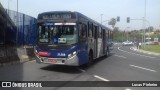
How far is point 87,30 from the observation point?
16625mm

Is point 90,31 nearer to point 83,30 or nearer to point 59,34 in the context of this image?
point 83,30

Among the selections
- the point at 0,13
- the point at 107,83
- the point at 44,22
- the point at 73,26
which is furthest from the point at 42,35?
the point at 0,13

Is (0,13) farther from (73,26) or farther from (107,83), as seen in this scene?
(107,83)

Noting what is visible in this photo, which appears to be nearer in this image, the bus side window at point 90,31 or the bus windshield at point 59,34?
the bus windshield at point 59,34

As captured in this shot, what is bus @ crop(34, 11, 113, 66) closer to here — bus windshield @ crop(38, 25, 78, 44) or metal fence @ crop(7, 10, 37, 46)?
bus windshield @ crop(38, 25, 78, 44)

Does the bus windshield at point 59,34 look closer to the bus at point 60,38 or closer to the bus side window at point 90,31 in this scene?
the bus at point 60,38

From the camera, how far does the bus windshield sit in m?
14.4

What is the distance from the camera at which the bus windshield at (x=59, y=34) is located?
14.4 metres

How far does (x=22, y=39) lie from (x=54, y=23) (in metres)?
8.54

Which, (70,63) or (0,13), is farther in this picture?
(0,13)

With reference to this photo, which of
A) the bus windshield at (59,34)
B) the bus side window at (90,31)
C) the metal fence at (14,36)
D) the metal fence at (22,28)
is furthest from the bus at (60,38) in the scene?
the metal fence at (22,28)

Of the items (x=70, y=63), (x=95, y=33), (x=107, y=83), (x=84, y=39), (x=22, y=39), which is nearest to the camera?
(x=107, y=83)

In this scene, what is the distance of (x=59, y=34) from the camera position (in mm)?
14562

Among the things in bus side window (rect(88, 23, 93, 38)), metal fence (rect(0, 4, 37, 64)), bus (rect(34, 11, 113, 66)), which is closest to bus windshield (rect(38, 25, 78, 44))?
bus (rect(34, 11, 113, 66))
